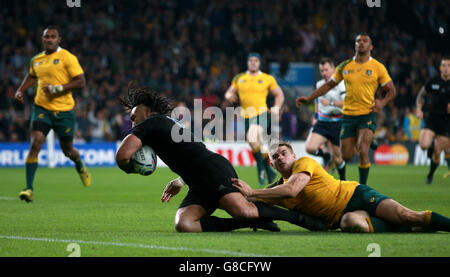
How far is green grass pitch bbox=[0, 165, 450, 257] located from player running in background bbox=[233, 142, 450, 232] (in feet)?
0.50

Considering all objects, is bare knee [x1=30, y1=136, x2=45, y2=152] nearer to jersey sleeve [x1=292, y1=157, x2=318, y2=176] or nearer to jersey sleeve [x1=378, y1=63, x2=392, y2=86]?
jersey sleeve [x1=378, y1=63, x2=392, y2=86]

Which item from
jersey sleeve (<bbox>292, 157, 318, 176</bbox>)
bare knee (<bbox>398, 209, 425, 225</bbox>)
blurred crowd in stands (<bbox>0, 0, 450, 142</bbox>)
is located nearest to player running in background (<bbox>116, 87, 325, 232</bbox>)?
jersey sleeve (<bbox>292, 157, 318, 176</bbox>)

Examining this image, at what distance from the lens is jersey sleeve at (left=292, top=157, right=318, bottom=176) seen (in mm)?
7031

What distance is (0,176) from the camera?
1878 centimetres

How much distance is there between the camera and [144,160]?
23.1 feet

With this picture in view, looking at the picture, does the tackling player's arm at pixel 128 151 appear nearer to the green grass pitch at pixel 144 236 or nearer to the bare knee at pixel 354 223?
the green grass pitch at pixel 144 236

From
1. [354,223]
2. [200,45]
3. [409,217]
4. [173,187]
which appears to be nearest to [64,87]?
[173,187]

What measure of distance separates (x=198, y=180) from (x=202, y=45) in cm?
2118

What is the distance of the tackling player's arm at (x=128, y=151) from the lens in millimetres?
6836

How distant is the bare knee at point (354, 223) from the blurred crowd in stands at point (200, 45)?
1725 cm

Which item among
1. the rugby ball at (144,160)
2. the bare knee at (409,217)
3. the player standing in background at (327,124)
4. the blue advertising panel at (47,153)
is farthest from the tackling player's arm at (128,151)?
the blue advertising panel at (47,153)
